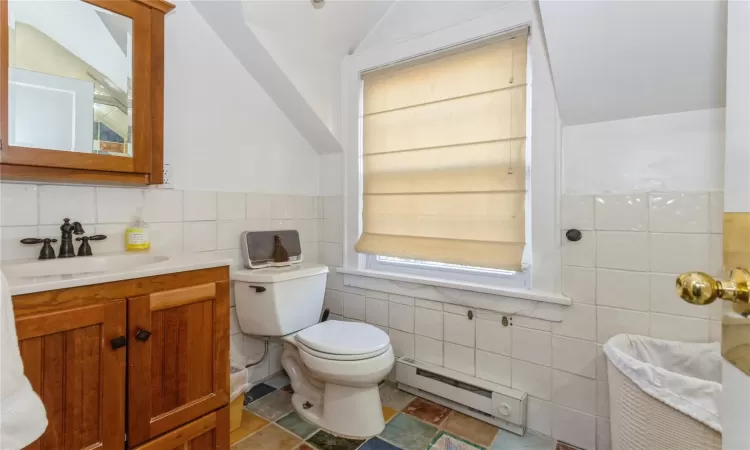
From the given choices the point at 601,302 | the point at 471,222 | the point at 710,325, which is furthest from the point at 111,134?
the point at 710,325

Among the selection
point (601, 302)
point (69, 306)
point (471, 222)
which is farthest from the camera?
point (471, 222)

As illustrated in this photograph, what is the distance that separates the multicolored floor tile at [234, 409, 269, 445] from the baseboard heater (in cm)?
72

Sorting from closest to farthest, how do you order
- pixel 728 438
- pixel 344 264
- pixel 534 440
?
pixel 728 438
pixel 534 440
pixel 344 264

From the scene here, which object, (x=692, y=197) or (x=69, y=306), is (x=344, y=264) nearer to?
(x=69, y=306)

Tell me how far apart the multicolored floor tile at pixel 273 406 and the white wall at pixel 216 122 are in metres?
1.11

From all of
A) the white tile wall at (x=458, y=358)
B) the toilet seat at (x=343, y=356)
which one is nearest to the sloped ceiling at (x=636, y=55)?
the white tile wall at (x=458, y=358)

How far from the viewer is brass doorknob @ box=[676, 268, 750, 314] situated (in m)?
0.40

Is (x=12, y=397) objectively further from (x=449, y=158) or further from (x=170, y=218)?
(x=449, y=158)

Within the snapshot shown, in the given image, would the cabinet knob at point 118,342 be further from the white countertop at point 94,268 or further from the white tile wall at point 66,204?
the white tile wall at point 66,204

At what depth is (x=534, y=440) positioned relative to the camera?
5.04 ft

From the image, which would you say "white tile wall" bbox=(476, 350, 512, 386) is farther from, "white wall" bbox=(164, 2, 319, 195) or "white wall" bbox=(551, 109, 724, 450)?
"white wall" bbox=(164, 2, 319, 195)

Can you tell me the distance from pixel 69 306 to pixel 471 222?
1.52m

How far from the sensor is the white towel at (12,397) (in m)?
0.54

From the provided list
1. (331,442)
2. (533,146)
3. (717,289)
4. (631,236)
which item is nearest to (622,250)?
(631,236)
